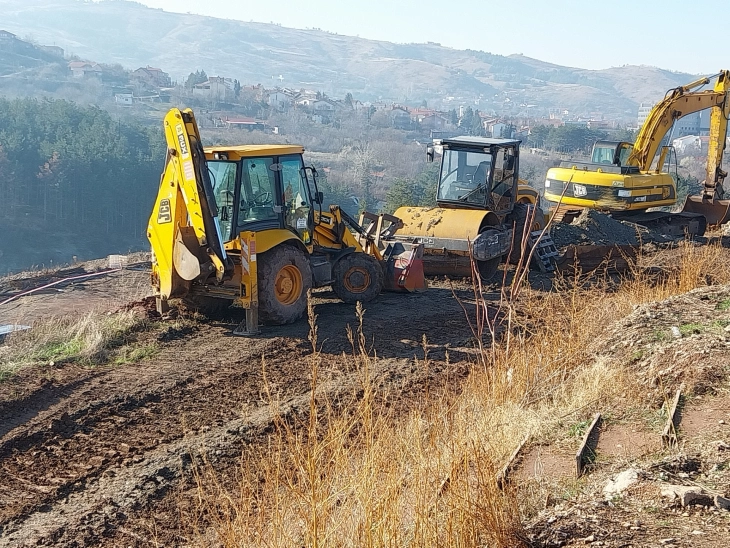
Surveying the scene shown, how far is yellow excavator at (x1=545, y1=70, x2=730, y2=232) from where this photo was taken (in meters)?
18.9

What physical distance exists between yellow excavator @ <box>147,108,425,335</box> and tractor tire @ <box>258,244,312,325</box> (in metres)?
0.01

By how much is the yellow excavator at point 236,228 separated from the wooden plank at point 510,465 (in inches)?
184

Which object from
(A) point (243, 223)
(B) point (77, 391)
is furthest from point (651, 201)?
(B) point (77, 391)

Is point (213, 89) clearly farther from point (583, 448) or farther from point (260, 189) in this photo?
point (583, 448)

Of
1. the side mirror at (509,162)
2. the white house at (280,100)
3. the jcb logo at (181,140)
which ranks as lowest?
the side mirror at (509,162)

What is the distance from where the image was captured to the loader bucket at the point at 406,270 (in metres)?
12.2

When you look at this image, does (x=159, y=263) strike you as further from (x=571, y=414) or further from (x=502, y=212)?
(x=502, y=212)

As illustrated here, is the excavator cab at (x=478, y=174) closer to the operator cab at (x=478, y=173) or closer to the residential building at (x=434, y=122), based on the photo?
the operator cab at (x=478, y=173)

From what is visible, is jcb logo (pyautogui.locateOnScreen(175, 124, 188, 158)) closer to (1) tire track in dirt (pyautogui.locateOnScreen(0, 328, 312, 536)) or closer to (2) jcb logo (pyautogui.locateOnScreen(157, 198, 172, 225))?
(2) jcb logo (pyautogui.locateOnScreen(157, 198, 172, 225))

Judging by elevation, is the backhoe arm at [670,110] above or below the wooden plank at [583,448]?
above

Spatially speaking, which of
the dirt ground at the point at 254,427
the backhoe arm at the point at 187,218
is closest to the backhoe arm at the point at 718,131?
the dirt ground at the point at 254,427

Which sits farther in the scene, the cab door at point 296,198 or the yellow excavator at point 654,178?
the yellow excavator at point 654,178

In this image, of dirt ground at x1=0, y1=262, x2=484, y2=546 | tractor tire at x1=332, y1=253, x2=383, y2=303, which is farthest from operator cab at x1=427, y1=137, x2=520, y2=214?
dirt ground at x1=0, y1=262, x2=484, y2=546

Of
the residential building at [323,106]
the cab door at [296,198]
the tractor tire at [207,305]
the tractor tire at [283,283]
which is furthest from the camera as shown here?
the residential building at [323,106]
